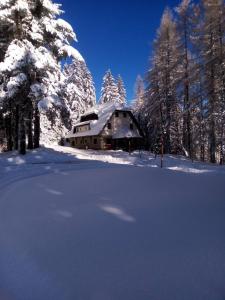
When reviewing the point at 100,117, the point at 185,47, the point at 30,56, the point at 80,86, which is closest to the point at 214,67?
the point at 185,47

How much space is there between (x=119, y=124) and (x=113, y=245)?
3709 centimetres

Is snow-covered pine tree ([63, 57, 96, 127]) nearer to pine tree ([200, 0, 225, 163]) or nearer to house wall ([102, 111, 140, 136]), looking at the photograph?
house wall ([102, 111, 140, 136])

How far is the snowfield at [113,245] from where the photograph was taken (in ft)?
9.95

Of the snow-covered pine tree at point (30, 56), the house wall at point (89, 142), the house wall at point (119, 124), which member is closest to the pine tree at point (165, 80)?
the house wall at point (119, 124)

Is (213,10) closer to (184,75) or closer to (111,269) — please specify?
(184,75)

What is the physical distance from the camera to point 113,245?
13.1 feet

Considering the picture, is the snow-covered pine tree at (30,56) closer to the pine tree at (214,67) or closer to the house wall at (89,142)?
the pine tree at (214,67)

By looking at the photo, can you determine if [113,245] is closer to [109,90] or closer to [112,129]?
[112,129]

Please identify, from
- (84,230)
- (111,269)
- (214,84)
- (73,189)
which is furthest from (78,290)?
(214,84)

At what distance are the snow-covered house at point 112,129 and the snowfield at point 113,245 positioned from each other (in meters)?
32.4

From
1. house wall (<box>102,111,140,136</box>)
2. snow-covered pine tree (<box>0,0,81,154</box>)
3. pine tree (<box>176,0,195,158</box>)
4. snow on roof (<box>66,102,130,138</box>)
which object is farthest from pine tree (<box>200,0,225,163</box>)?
house wall (<box>102,111,140,136</box>)

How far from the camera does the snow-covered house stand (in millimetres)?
39750

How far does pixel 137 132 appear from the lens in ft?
134

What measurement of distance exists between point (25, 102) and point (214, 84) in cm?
1517
